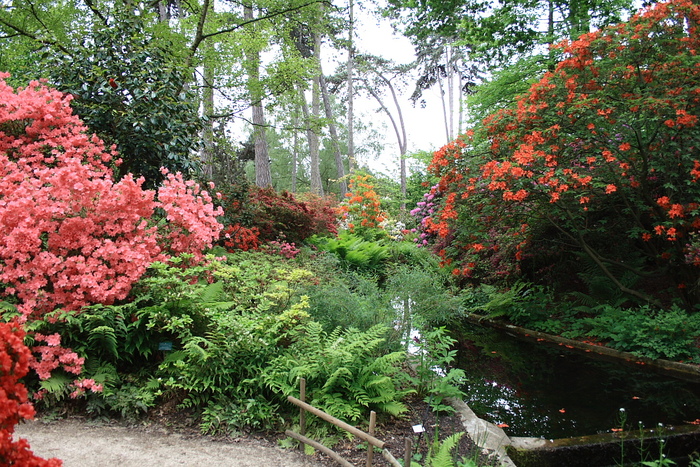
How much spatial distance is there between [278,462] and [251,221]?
528 cm

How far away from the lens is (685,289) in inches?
231

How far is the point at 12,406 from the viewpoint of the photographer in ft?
4.87

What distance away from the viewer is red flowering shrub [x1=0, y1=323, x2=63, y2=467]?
4.82ft

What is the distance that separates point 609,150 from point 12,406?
5.95 m

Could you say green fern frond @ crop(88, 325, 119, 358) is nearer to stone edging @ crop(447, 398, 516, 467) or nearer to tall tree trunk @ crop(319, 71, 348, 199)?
stone edging @ crop(447, 398, 516, 467)

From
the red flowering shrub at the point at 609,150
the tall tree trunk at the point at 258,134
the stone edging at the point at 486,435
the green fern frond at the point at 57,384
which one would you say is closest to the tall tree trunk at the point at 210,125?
the tall tree trunk at the point at 258,134

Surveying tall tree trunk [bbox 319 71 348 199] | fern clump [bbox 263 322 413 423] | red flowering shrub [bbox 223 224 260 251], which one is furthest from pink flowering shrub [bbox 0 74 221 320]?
tall tree trunk [bbox 319 71 348 199]

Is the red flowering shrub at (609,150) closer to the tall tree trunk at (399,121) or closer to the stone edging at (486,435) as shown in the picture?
the stone edging at (486,435)

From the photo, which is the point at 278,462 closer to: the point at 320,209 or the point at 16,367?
the point at 16,367

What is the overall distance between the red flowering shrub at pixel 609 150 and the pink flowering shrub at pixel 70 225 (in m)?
3.20

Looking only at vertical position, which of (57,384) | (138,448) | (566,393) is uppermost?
(57,384)

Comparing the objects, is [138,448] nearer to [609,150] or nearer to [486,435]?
[486,435]

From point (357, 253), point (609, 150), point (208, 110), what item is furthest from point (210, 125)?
point (609, 150)

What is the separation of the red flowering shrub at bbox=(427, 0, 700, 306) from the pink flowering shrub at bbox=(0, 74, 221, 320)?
126 inches
